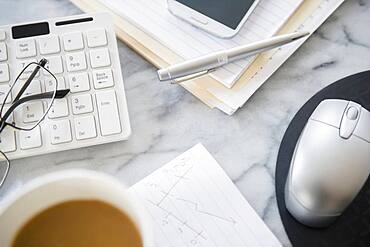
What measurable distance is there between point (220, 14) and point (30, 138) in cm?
22

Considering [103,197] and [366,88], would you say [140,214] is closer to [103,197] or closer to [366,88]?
[103,197]

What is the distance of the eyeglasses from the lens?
1.72ft

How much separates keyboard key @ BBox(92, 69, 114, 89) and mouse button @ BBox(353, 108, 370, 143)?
9.0 inches

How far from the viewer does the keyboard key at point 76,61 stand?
55 cm

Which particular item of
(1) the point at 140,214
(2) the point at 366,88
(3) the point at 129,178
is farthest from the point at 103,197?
(2) the point at 366,88

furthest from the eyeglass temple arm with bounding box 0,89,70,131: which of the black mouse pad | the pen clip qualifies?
the black mouse pad

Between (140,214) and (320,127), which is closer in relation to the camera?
(140,214)

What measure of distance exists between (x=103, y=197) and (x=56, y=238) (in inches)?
1.6

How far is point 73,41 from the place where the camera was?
554 mm

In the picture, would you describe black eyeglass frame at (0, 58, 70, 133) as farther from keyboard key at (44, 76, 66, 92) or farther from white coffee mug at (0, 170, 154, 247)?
white coffee mug at (0, 170, 154, 247)

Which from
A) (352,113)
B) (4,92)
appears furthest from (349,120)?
(4,92)

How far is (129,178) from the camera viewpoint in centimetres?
53

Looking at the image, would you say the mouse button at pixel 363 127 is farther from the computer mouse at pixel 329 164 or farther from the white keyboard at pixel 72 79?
the white keyboard at pixel 72 79

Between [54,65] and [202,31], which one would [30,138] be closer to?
[54,65]
